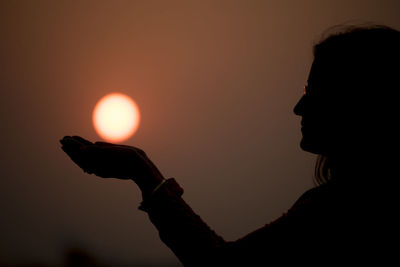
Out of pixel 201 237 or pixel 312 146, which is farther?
pixel 312 146

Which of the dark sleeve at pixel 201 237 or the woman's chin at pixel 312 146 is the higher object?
the woman's chin at pixel 312 146

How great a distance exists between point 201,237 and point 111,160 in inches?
7.3

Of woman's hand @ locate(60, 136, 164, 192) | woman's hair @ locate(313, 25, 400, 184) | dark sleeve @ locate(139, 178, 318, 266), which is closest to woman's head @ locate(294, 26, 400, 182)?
woman's hair @ locate(313, 25, 400, 184)

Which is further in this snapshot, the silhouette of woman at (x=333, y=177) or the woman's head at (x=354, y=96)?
the woman's head at (x=354, y=96)

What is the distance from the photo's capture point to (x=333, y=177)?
0.42 m

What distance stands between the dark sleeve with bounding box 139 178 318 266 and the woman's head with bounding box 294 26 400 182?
0.58 feet

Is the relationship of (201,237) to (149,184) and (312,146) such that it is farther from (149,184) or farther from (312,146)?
(312,146)

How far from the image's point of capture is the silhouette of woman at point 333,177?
0.29 m

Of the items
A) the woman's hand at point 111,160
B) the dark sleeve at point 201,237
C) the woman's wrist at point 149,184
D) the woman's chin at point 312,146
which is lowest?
the dark sleeve at point 201,237

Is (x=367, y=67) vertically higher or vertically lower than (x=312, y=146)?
higher

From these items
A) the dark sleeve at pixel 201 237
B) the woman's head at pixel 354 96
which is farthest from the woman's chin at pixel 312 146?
the dark sleeve at pixel 201 237

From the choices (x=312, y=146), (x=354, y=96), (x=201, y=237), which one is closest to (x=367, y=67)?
(x=354, y=96)

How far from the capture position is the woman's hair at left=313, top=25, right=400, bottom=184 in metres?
0.42

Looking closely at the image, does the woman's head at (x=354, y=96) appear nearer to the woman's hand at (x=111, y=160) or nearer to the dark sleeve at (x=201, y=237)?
the dark sleeve at (x=201, y=237)
